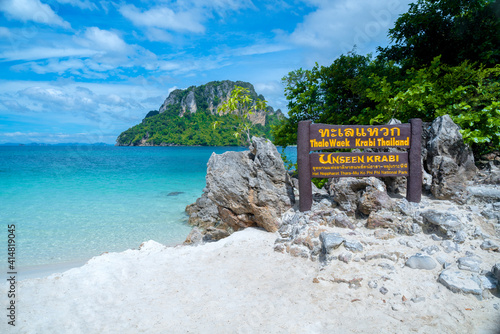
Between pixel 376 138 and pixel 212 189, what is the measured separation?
429 centimetres

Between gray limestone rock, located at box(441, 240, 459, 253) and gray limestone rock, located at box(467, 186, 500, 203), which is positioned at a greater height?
gray limestone rock, located at box(467, 186, 500, 203)

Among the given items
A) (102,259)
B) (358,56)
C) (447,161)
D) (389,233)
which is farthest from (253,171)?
(358,56)

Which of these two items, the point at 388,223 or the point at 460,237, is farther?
the point at 388,223

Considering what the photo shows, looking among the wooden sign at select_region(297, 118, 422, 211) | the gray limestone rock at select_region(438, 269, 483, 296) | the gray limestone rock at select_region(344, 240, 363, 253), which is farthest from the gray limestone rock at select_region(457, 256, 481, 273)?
the wooden sign at select_region(297, 118, 422, 211)

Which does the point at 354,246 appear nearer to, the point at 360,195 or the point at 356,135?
the point at 360,195

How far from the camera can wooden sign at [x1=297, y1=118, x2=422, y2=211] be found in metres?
6.10

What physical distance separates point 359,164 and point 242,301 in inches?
158

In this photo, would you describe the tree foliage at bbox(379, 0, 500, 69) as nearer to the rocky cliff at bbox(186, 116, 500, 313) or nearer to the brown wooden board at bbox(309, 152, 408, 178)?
the rocky cliff at bbox(186, 116, 500, 313)

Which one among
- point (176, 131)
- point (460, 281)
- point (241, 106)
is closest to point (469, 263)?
point (460, 281)

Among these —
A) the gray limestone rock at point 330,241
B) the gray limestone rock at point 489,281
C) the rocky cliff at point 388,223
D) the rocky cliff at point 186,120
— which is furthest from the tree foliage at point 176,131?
the gray limestone rock at point 489,281

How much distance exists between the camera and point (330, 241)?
4953mm

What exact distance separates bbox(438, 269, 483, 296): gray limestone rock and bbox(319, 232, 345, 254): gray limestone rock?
1597 mm

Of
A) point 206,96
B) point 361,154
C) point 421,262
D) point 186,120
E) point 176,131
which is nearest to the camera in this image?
point 421,262

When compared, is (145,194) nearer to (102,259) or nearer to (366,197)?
(102,259)
